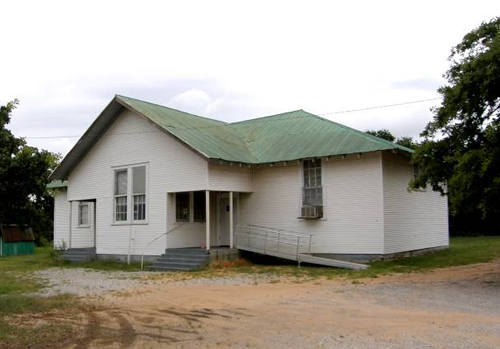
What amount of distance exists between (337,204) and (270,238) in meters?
3.06

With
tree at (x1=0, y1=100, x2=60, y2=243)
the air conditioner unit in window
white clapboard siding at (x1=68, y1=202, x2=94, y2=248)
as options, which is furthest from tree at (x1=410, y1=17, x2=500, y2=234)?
tree at (x1=0, y1=100, x2=60, y2=243)

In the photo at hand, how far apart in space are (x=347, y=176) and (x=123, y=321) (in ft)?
38.2

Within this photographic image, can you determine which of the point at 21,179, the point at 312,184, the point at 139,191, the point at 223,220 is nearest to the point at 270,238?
the point at 223,220

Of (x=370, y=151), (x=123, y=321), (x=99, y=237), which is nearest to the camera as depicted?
(x=123, y=321)

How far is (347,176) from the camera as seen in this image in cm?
1933

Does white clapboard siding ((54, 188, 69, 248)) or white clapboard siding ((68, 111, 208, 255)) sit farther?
white clapboard siding ((54, 188, 69, 248))

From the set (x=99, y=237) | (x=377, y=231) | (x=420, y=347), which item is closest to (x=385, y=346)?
(x=420, y=347)

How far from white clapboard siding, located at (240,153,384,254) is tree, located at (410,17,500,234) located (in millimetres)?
3633

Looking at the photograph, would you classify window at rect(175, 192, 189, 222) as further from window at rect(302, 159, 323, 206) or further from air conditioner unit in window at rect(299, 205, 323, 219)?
air conditioner unit in window at rect(299, 205, 323, 219)

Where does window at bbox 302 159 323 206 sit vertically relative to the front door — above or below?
above

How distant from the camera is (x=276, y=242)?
20.7 metres

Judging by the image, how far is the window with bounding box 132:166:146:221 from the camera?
72.0 feet

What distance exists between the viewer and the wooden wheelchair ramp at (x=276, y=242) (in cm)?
1945

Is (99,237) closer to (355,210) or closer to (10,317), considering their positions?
(355,210)
